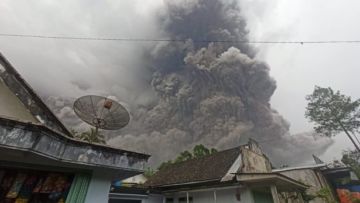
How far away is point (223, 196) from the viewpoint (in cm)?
1241

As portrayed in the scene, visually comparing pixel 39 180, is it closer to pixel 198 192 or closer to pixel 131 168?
pixel 131 168

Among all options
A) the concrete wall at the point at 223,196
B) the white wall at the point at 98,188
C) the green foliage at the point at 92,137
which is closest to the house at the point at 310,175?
the concrete wall at the point at 223,196

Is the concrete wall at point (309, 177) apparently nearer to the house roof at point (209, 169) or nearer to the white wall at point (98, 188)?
the house roof at point (209, 169)

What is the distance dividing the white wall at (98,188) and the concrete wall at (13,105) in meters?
2.00

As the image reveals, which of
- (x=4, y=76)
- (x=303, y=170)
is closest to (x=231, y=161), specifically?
(x=303, y=170)

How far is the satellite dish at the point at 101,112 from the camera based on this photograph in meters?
7.38

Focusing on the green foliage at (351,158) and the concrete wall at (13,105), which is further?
the green foliage at (351,158)

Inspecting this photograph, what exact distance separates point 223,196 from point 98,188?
8964mm

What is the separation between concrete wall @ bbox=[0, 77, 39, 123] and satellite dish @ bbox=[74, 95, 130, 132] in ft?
6.59

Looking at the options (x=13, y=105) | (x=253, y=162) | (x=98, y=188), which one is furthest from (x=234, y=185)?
(x=13, y=105)

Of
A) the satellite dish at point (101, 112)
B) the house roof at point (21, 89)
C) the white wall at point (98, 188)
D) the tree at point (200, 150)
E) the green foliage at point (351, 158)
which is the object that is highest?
the tree at point (200, 150)

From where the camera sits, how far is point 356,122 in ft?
81.0

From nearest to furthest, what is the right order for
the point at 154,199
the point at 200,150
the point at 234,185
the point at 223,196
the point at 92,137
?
the point at 92,137, the point at 234,185, the point at 223,196, the point at 154,199, the point at 200,150

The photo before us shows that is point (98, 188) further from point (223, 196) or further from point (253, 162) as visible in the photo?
point (253, 162)
